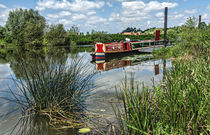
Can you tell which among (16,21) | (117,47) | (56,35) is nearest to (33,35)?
(56,35)

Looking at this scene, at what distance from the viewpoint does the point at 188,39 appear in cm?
1028

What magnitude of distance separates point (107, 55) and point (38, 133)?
1272 cm

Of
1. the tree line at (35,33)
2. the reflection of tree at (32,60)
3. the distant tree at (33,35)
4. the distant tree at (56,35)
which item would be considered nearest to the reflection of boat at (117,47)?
the reflection of tree at (32,60)

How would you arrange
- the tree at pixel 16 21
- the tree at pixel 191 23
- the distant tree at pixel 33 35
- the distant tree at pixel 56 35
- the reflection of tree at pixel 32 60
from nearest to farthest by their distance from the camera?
the reflection of tree at pixel 32 60 → the tree at pixel 191 23 → the distant tree at pixel 33 35 → the distant tree at pixel 56 35 → the tree at pixel 16 21

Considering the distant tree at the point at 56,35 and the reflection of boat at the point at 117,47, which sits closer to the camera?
the reflection of boat at the point at 117,47

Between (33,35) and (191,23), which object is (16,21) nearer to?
(33,35)

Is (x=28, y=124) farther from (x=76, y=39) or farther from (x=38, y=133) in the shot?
(x=76, y=39)

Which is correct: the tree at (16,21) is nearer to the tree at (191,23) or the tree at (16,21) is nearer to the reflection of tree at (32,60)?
the reflection of tree at (32,60)

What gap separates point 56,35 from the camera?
106 ft

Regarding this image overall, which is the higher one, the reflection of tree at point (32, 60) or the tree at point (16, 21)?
the tree at point (16, 21)

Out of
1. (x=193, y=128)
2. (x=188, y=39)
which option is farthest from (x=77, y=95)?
(x=188, y=39)

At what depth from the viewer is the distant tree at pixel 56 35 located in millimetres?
31969

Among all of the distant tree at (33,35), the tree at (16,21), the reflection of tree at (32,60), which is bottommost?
the reflection of tree at (32,60)

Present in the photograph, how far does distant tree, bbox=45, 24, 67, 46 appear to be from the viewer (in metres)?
32.0
